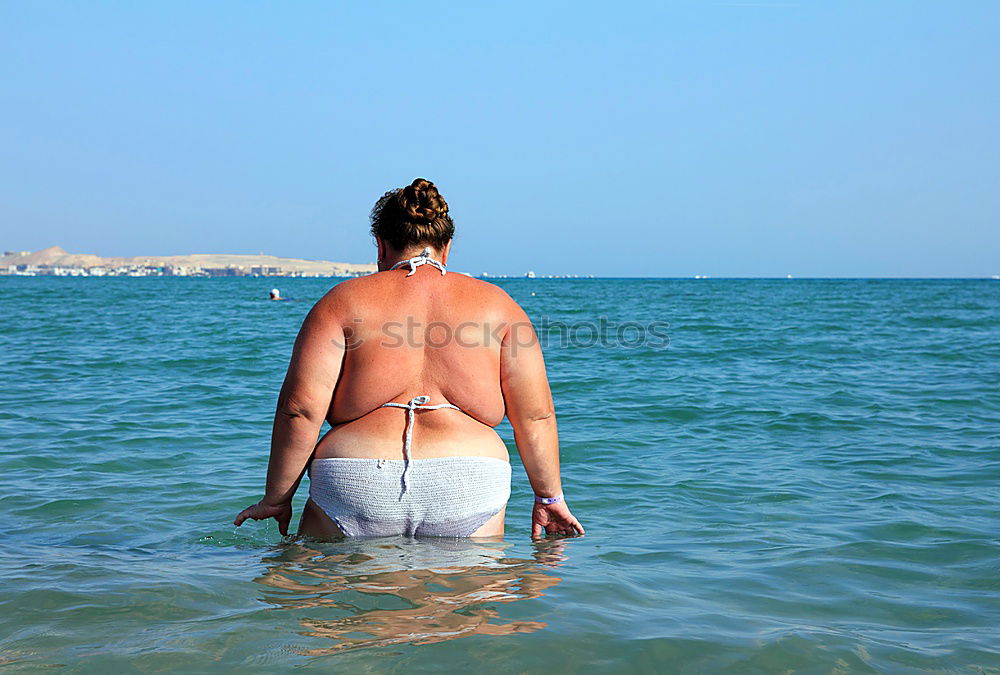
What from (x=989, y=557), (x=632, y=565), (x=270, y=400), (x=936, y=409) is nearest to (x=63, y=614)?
(x=632, y=565)

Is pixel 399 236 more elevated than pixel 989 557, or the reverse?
pixel 399 236

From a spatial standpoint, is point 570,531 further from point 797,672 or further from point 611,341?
point 611,341

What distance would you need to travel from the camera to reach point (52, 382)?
1080 centimetres

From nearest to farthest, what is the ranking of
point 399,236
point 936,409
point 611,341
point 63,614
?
1. point 63,614
2. point 399,236
3. point 936,409
4. point 611,341

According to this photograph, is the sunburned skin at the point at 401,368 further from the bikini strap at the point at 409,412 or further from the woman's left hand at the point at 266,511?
the woman's left hand at the point at 266,511

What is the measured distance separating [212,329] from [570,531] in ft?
65.3

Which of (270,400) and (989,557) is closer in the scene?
(989,557)

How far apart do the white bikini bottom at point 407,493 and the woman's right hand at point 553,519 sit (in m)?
0.45

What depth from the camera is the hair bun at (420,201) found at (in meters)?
3.25

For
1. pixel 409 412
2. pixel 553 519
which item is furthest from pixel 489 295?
pixel 553 519

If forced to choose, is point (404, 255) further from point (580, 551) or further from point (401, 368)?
point (580, 551)

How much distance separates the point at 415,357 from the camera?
3.15m

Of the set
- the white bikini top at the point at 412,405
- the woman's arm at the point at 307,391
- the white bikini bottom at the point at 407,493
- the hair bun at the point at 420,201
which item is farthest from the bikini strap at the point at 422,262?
the white bikini bottom at the point at 407,493

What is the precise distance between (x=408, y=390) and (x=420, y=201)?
74 centimetres
